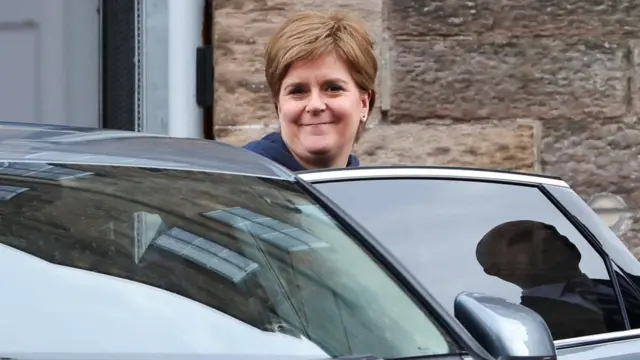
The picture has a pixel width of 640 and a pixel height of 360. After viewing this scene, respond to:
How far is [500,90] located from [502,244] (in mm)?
2796

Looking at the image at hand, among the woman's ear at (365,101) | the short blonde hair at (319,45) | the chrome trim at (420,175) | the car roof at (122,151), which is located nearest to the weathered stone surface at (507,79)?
the woman's ear at (365,101)

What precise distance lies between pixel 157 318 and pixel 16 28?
4.37m

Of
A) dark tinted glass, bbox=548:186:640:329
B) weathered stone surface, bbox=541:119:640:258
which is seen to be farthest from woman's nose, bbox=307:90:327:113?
weathered stone surface, bbox=541:119:640:258

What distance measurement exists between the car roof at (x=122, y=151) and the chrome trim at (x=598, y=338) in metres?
0.78

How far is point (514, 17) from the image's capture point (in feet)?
18.9

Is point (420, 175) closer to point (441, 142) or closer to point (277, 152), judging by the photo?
point (277, 152)

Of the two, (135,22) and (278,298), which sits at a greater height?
(135,22)

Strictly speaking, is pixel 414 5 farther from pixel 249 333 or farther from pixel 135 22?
pixel 249 333

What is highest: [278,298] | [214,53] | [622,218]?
[214,53]

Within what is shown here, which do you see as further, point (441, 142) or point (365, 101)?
point (441, 142)

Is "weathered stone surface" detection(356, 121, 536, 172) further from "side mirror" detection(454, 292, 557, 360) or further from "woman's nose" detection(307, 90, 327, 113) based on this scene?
"side mirror" detection(454, 292, 557, 360)

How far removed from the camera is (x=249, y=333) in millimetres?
2141

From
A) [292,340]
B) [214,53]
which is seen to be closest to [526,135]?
[214,53]

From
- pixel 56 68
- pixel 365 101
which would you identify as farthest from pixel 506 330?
pixel 56 68
